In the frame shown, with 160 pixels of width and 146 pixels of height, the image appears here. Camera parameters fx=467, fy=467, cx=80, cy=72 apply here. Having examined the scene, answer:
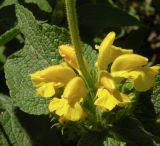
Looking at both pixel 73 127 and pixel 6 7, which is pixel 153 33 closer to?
pixel 6 7

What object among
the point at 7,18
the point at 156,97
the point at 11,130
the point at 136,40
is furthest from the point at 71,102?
the point at 136,40

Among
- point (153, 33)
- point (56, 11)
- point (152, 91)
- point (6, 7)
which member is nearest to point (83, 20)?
point (56, 11)

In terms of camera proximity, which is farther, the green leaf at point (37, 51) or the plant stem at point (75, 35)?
the green leaf at point (37, 51)

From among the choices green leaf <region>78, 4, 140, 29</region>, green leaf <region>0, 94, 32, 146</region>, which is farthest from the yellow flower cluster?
green leaf <region>78, 4, 140, 29</region>

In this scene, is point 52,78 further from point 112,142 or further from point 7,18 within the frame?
point 7,18

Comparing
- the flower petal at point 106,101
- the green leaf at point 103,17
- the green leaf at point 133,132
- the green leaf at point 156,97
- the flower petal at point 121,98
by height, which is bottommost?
the green leaf at point 133,132

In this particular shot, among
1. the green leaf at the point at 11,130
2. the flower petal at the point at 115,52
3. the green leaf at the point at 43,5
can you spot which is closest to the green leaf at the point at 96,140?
the flower petal at the point at 115,52

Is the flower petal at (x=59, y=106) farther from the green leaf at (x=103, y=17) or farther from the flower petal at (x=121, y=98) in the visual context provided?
the green leaf at (x=103, y=17)
